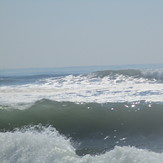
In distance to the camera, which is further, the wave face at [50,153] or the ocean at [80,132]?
the ocean at [80,132]

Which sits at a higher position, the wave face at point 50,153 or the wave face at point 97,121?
the wave face at point 50,153

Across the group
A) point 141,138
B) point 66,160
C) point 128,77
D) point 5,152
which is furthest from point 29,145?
point 128,77

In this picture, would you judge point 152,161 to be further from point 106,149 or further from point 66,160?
point 106,149

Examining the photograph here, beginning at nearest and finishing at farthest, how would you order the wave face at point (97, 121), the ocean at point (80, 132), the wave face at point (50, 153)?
the wave face at point (50, 153) → the ocean at point (80, 132) → the wave face at point (97, 121)

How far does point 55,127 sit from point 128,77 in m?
27.1

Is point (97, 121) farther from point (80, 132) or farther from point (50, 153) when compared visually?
point (50, 153)

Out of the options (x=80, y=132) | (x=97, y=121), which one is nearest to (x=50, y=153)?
(x=80, y=132)

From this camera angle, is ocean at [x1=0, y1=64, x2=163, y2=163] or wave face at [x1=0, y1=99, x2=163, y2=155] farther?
wave face at [x1=0, y1=99, x2=163, y2=155]

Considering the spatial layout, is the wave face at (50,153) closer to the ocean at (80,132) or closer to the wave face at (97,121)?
the ocean at (80,132)

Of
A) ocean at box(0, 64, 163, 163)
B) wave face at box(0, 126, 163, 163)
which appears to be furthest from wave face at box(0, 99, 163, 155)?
wave face at box(0, 126, 163, 163)

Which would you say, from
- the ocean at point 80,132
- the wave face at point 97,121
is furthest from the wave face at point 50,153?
the wave face at point 97,121

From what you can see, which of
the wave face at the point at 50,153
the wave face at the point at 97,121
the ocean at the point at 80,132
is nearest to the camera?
the wave face at the point at 50,153

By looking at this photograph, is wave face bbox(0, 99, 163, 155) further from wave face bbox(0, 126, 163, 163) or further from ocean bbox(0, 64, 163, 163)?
wave face bbox(0, 126, 163, 163)

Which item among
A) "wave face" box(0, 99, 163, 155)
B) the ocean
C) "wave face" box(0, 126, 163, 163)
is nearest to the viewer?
"wave face" box(0, 126, 163, 163)
